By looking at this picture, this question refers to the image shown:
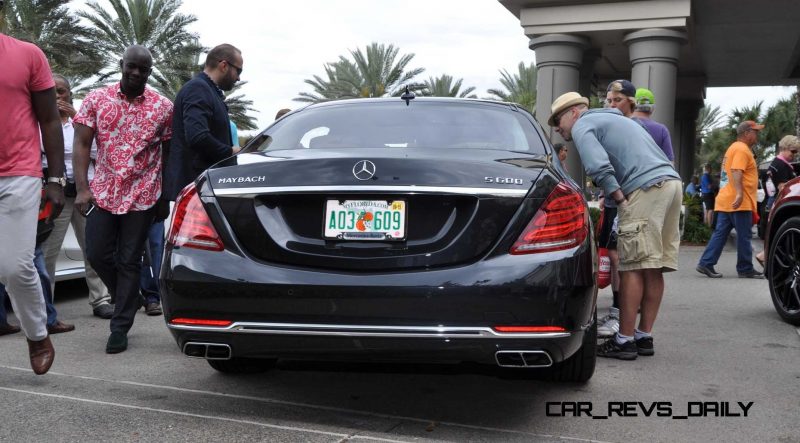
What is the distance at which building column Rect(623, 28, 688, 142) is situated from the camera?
16688 mm

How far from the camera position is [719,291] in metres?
8.15

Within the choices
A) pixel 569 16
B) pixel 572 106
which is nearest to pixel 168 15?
pixel 569 16

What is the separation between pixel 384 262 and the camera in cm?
309

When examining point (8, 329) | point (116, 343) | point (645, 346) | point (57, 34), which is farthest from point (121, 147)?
point (57, 34)

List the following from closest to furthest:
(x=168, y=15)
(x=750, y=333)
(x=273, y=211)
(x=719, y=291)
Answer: (x=273, y=211) < (x=750, y=333) < (x=719, y=291) < (x=168, y=15)

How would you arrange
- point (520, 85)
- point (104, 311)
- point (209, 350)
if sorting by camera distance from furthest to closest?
point (520, 85) → point (104, 311) → point (209, 350)

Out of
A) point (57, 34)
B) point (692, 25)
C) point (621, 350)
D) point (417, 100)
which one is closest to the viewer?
point (417, 100)

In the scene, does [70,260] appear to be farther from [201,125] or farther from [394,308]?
[394,308]

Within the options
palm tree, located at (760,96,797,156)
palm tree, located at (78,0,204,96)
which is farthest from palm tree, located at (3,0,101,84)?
palm tree, located at (760,96,797,156)

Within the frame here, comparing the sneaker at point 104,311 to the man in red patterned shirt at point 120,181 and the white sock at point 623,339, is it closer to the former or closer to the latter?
the man in red patterned shirt at point 120,181

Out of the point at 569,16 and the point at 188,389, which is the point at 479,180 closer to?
the point at 188,389

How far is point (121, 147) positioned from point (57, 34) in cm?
2675

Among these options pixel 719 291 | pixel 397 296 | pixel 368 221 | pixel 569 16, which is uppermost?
pixel 569 16

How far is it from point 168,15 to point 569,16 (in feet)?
63.7
